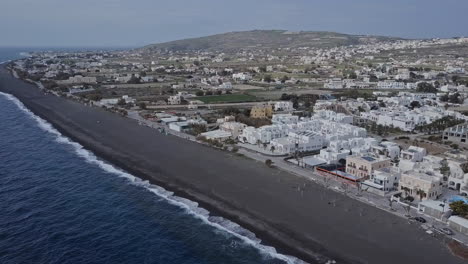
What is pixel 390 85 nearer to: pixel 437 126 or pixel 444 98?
pixel 444 98

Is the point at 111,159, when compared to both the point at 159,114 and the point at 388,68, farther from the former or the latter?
the point at 388,68

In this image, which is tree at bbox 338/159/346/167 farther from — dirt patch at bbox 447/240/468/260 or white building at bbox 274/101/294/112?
white building at bbox 274/101/294/112

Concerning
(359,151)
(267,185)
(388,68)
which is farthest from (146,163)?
(388,68)

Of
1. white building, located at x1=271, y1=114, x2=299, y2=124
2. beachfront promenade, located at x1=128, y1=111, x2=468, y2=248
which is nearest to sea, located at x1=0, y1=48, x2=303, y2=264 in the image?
beachfront promenade, located at x1=128, y1=111, x2=468, y2=248

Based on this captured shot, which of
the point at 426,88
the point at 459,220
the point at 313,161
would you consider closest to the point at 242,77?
the point at 426,88

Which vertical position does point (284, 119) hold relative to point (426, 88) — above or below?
above

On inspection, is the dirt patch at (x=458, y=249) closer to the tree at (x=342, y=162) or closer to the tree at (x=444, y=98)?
the tree at (x=342, y=162)
